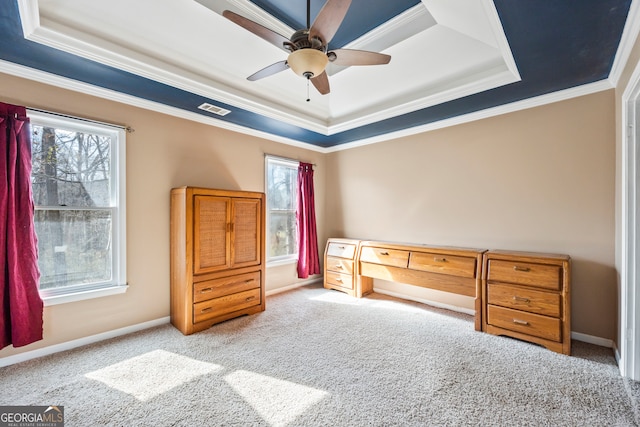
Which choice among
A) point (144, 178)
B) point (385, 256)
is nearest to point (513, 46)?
point (385, 256)

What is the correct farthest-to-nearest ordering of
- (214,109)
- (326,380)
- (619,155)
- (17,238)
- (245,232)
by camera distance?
(245,232)
(214,109)
(619,155)
(17,238)
(326,380)

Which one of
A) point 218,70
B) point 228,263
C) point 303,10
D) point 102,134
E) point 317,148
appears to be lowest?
point 228,263

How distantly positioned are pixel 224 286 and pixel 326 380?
5.27ft

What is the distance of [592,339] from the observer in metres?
2.63

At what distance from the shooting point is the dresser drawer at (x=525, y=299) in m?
2.50

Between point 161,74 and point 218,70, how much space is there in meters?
0.54

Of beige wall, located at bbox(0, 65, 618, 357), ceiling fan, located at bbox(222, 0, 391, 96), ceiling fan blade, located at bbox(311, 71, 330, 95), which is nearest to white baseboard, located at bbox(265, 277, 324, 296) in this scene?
beige wall, located at bbox(0, 65, 618, 357)

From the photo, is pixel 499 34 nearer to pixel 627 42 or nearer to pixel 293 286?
pixel 627 42

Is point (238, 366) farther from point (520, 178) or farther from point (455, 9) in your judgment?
point (520, 178)

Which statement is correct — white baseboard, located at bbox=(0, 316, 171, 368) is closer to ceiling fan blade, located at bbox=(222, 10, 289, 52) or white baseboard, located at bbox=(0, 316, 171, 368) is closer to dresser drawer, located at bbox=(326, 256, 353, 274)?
dresser drawer, located at bbox=(326, 256, 353, 274)

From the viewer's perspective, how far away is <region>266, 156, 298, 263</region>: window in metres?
4.29

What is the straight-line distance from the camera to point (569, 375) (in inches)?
84.1

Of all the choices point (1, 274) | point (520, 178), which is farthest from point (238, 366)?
point (520, 178)

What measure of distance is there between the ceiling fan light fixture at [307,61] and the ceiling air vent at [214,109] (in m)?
1.67
